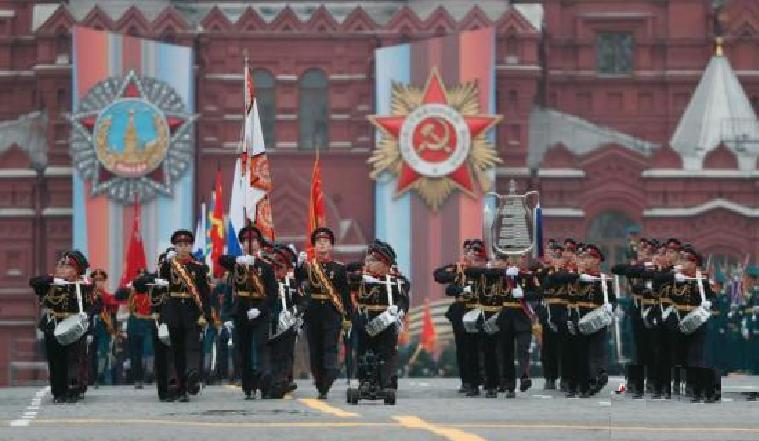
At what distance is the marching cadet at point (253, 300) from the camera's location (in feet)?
97.3

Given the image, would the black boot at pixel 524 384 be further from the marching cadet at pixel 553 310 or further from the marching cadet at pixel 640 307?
the marching cadet at pixel 640 307

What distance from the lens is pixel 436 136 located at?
214ft

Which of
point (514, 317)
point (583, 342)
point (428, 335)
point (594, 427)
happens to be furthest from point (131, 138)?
point (594, 427)

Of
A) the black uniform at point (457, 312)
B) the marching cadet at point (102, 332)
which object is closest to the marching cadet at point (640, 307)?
the black uniform at point (457, 312)

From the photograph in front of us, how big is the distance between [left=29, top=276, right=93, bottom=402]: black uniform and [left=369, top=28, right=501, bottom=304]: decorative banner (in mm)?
34822

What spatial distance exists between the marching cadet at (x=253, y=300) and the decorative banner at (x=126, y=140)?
34.9 metres

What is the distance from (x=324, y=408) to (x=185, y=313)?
11.9 ft

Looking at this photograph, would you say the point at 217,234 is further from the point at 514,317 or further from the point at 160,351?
the point at 160,351

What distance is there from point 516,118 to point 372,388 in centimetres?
4058

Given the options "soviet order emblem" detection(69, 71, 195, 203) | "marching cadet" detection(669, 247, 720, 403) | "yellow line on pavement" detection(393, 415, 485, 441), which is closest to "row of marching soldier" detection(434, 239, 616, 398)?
"marching cadet" detection(669, 247, 720, 403)

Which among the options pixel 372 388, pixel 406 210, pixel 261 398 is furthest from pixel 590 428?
pixel 406 210

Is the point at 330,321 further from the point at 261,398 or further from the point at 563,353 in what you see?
the point at 563,353

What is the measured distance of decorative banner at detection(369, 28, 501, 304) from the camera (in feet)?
213

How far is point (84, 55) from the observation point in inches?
2571
